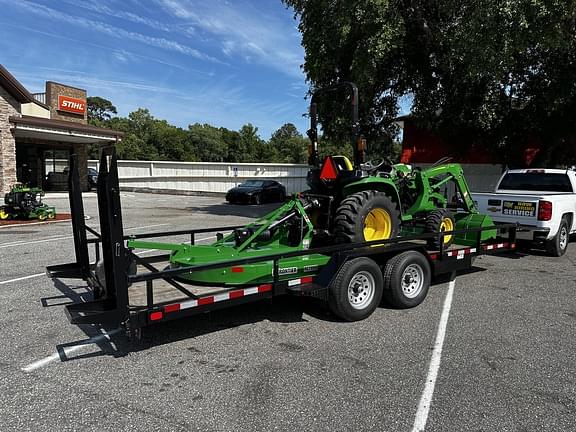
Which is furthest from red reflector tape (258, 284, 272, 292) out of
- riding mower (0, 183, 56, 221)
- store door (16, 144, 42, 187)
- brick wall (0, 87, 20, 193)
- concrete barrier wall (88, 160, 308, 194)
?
concrete barrier wall (88, 160, 308, 194)

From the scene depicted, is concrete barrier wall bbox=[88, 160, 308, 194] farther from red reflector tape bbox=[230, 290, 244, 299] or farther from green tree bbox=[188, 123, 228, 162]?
green tree bbox=[188, 123, 228, 162]

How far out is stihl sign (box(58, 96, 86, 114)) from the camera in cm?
2731

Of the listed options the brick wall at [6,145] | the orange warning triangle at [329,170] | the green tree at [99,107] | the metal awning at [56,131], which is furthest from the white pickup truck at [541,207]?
the green tree at [99,107]

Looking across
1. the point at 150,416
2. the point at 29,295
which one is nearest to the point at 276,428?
the point at 150,416

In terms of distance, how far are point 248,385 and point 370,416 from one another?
1015mm

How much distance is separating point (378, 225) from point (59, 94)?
26.9 m

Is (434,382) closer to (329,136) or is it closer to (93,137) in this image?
(329,136)

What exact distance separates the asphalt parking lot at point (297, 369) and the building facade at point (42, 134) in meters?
14.7

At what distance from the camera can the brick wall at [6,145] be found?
2034 centimetres

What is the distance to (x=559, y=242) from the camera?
29.1ft

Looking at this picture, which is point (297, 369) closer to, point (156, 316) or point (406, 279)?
point (156, 316)

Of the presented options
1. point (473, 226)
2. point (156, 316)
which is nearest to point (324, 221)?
point (156, 316)

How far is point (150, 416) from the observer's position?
320cm

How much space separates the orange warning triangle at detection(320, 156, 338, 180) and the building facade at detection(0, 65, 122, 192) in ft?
46.0
